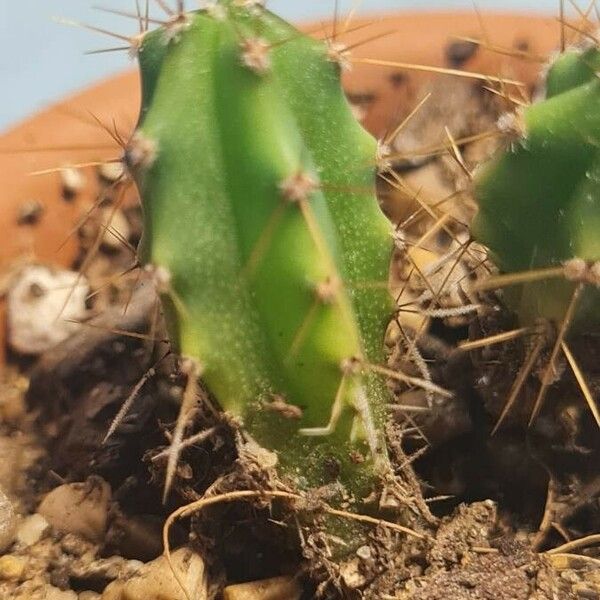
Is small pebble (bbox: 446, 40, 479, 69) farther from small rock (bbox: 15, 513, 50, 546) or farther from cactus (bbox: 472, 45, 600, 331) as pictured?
small rock (bbox: 15, 513, 50, 546)

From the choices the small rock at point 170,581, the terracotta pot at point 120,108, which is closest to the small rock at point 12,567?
the small rock at point 170,581

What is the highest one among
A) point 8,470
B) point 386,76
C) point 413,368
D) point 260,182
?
point 260,182

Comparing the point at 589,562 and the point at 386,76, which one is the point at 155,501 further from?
the point at 386,76

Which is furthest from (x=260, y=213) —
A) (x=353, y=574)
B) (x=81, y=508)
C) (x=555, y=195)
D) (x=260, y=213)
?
(x=81, y=508)

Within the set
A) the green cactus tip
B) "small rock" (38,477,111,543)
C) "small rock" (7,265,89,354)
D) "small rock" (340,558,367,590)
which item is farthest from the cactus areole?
"small rock" (7,265,89,354)

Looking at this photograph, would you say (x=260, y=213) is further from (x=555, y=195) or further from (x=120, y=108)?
(x=120, y=108)

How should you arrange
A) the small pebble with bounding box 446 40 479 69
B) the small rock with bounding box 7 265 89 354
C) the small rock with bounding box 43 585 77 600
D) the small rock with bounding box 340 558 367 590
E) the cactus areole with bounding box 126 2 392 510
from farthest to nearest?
the small pebble with bounding box 446 40 479 69
the small rock with bounding box 7 265 89 354
the small rock with bounding box 43 585 77 600
the small rock with bounding box 340 558 367 590
the cactus areole with bounding box 126 2 392 510

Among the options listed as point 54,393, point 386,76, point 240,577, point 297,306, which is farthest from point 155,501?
point 386,76
